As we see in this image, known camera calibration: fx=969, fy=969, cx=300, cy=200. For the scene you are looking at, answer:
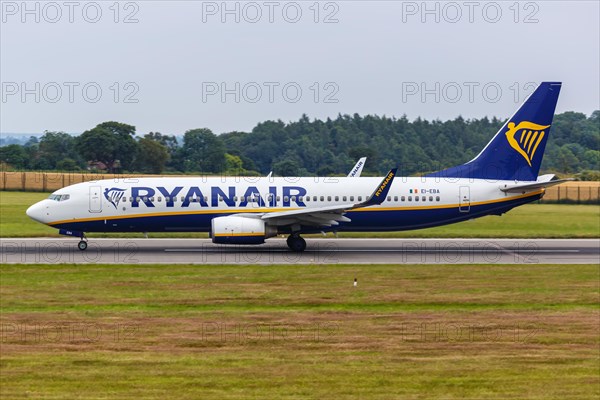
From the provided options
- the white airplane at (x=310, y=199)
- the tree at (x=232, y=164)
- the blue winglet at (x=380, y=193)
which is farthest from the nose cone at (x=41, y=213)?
the tree at (x=232, y=164)

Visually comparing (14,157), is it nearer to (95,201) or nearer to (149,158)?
(149,158)

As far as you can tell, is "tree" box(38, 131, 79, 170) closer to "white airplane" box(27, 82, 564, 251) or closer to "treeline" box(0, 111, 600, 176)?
"treeline" box(0, 111, 600, 176)

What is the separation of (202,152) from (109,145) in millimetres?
12598

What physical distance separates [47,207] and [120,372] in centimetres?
2476

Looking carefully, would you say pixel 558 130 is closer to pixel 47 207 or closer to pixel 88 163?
pixel 88 163

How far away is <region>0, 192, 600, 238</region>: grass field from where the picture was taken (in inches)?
2039

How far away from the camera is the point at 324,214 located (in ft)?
135

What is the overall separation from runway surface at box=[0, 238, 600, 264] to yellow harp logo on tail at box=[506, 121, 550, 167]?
449cm

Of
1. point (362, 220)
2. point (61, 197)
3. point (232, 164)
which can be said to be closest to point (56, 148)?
point (232, 164)

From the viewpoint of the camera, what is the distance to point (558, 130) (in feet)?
543

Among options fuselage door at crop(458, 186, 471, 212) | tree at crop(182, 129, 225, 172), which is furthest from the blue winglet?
tree at crop(182, 129, 225, 172)

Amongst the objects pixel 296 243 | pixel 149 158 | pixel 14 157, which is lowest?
pixel 296 243

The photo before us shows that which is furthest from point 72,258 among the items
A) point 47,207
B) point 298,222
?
point 298,222

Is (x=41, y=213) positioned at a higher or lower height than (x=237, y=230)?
higher
